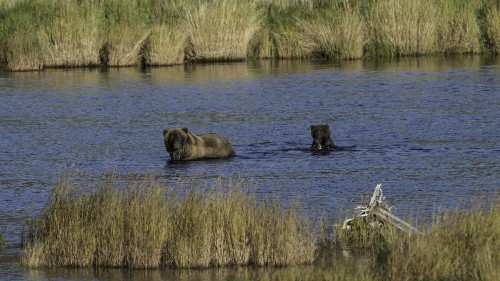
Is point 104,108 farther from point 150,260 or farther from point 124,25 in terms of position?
point 150,260

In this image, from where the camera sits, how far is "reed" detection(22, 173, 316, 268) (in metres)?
10.5

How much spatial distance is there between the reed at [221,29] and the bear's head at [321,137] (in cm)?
1532

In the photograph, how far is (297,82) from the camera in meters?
27.8

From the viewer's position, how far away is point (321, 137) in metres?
17.7

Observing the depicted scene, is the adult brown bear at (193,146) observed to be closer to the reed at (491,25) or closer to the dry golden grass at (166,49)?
the dry golden grass at (166,49)

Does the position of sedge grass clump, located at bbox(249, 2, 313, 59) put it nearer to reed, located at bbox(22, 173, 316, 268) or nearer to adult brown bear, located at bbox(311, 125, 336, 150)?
adult brown bear, located at bbox(311, 125, 336, 150)

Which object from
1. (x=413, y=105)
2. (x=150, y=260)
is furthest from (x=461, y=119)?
(x=150, y=260)

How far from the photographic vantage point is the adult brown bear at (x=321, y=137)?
58.0ft

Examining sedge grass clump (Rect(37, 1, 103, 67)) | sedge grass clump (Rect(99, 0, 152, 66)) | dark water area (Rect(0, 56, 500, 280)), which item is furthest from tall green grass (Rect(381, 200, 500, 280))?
sedge grass clump (Rect(99, 0, 152, 66))

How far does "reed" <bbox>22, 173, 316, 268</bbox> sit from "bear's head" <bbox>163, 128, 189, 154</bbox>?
6.09 meters

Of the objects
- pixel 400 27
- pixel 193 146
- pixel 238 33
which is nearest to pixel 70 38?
pixel 238 33

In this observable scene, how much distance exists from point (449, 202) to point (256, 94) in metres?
13.1

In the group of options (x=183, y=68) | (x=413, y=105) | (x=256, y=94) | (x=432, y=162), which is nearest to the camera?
(x=432, y=162)

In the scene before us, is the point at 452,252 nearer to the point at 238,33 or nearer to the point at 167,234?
the point at 167,234
